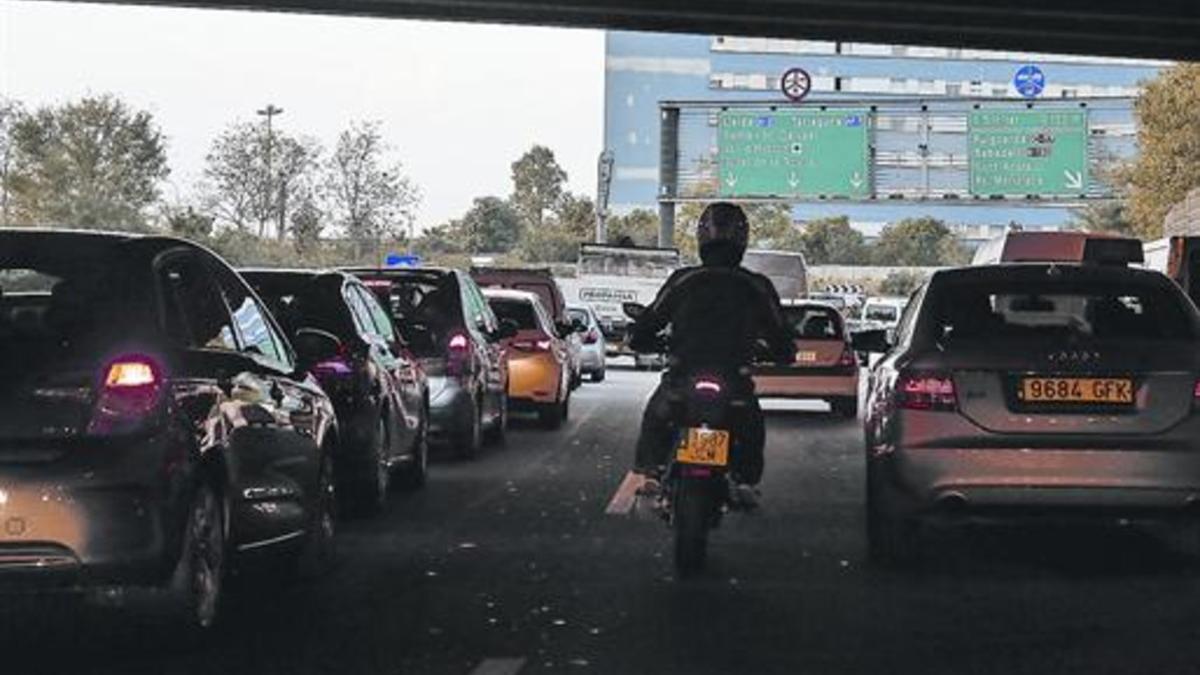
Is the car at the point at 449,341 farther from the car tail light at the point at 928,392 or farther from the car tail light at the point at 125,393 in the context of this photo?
the car tail light at the point at 125,393

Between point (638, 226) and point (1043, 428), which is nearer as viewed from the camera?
point (1043, 428)

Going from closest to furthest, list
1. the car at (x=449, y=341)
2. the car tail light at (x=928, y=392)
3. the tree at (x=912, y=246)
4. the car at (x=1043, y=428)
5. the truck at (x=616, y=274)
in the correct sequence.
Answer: the car at (x=1043, y=428), the car tail light at (x=928, y=392), the car at (x=449, y=341), the truck at (x=616, y=274), the tree at (x=912, y=246)

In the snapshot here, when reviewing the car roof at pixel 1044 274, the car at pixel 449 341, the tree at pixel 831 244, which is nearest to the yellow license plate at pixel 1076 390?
the car roof at pixel 1044 274

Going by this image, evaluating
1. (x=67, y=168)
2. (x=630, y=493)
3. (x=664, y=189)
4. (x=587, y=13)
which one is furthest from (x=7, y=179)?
(x=630, y=493)

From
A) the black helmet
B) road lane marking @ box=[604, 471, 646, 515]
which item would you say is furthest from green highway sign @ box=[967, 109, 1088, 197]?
the black helmet

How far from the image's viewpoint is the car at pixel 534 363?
1791cm

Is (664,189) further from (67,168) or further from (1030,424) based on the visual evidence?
(1030,424)

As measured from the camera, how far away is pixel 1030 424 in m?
7.76

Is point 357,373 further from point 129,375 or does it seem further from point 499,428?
point 499,428

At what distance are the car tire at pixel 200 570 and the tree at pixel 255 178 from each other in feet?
129

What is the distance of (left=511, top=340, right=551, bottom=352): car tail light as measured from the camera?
704 inches

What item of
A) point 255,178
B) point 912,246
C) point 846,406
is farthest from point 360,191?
point 912,246

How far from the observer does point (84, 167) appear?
3744 cm

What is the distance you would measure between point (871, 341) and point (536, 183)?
79.2 m
